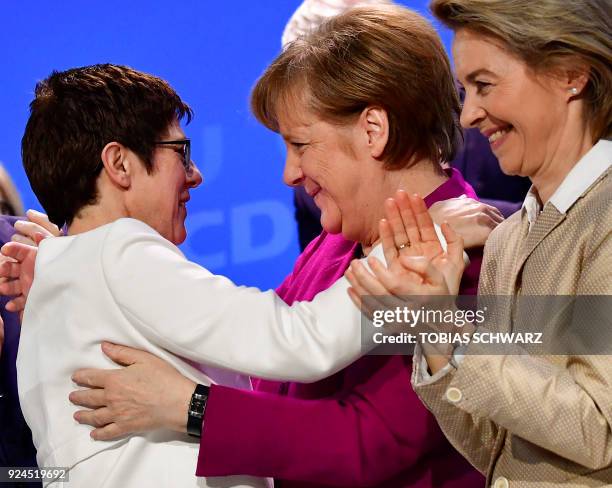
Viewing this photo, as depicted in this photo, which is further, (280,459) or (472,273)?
(472,273)

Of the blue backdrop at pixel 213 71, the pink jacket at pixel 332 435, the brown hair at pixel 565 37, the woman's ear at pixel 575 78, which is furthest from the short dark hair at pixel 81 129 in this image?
the blue backdrop at pixel 213 71

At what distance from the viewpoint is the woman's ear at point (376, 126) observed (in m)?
2.07

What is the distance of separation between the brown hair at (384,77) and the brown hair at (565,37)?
0.31 meters

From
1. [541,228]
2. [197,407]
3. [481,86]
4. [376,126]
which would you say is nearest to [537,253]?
[541,228]

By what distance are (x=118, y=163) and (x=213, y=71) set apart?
7.09ft

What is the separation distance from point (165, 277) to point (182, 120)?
52cm

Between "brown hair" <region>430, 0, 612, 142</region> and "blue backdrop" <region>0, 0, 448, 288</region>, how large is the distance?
2.50 metres

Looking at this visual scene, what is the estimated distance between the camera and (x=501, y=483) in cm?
171

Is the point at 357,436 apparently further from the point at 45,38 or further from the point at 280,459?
the point at 45,38

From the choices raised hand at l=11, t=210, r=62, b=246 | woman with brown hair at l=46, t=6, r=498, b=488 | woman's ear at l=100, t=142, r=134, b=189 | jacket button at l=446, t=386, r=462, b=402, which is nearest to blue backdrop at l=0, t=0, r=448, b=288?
raised hand at l=11, t=210, r=62, b=246

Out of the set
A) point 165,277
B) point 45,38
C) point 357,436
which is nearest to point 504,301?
point 357,436

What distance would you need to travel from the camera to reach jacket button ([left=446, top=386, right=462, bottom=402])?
1603 mm

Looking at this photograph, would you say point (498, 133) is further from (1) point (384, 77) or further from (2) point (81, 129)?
(2) point (81, 129)

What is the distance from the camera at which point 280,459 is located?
190cm
